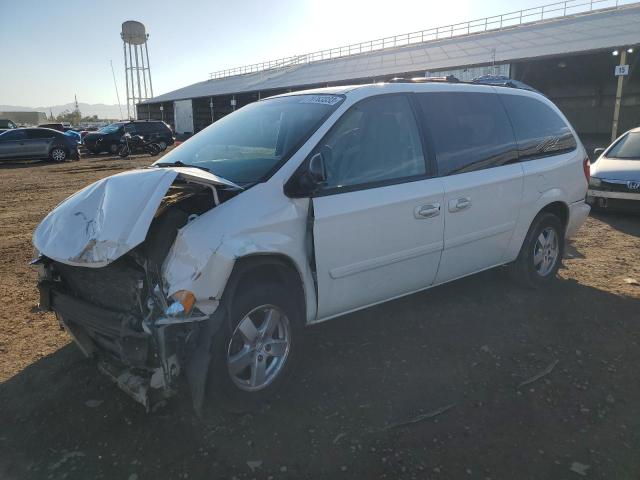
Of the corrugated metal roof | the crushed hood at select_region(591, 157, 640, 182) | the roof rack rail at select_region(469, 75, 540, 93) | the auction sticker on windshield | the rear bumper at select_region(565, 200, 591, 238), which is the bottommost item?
the rear bumper at select_region(565, 200, 591, 238)

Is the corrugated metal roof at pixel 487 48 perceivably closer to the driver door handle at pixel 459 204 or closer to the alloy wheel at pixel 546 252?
the alloy wheel at pixel 546 252

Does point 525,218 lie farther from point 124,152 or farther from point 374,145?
point 124,152

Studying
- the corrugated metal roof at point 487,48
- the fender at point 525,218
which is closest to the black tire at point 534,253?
the fender at point 525,218

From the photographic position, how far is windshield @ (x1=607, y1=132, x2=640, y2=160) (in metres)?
8.59

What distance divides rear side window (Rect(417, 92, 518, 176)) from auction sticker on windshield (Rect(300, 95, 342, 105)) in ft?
2.48

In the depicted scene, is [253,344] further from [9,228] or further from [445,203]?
[9,228]

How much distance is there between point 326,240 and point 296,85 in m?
36.1

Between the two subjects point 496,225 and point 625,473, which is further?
point 496,225

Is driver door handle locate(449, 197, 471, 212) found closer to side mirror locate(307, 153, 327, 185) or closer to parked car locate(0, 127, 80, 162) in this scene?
side mirror locate(307, 153, 327, 185)

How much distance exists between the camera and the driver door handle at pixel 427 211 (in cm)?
363

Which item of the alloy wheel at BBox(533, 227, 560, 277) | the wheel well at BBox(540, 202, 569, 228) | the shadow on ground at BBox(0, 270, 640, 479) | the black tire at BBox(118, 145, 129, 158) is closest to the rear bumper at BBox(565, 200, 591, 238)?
the wheel well at BBox(540, 202, 569, 228)

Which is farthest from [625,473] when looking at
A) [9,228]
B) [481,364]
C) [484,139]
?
[9,228]

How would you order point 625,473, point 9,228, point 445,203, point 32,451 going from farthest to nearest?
point 9,228, point 445,203, point 32,451, point 625,473

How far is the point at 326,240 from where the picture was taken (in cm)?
317
